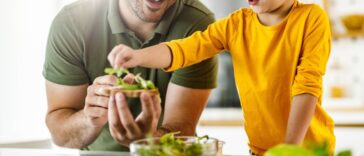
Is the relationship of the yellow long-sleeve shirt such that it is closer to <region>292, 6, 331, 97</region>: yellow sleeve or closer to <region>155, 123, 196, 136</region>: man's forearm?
<region>292, 6, 331, 97</region>: yellow sleeve

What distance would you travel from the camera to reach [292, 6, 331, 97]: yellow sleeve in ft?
3.30

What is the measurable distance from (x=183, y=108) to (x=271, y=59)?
31 cm

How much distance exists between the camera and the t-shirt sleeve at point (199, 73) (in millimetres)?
1254

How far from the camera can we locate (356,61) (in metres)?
2.24

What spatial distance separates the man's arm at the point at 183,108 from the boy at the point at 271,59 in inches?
6.0

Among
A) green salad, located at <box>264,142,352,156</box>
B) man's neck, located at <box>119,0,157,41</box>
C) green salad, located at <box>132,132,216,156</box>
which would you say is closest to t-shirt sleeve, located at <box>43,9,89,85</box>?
man's neck, located at <box>119,0,157,41</box>

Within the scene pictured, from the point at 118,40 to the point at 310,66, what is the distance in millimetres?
502

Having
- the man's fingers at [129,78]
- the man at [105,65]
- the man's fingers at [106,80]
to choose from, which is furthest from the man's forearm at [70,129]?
the man's fingers at [129,78]

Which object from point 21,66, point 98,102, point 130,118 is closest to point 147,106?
point 130,118

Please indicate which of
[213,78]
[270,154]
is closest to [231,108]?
[213,78]

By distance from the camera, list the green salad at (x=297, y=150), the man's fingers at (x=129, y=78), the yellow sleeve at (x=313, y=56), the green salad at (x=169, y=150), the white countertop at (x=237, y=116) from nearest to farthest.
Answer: the green salad at (x=297, y=150)
the green salad at (x=169, y=150)
the yellow sleeve at (x=313, y=56)
the man's fingers at (x=129, y=78)
the white countertop at (x=237, y=116)

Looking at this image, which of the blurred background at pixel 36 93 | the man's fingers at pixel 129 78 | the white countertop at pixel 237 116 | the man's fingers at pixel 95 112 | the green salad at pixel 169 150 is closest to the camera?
the green salad at pixel 169 150

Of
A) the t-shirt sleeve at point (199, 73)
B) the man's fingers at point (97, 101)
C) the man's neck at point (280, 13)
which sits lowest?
the man's fingers at point (97, 101)

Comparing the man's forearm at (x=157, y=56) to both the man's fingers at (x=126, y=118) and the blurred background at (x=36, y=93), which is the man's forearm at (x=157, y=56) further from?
the blurred background at (x=36, y=93)
